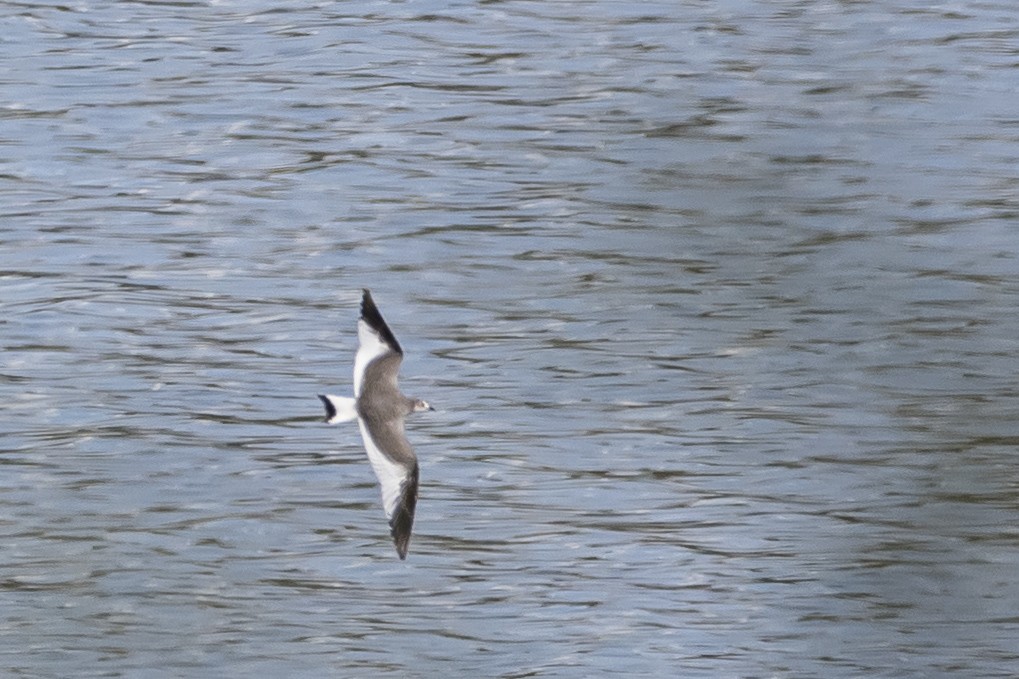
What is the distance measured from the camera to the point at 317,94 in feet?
39.1

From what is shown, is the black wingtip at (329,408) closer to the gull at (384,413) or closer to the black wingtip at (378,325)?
the gull at (384,413)

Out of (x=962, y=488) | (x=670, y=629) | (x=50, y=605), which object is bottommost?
(x=670, y=629)

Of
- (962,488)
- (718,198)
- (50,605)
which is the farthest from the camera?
(50,605)

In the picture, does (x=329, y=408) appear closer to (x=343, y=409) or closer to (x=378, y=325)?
(x=343, y=409)

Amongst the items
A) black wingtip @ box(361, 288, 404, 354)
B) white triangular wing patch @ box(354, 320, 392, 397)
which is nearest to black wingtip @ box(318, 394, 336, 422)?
white triangular wing patch @ box(354, 320, 392, 397)

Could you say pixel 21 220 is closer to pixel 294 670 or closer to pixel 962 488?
pixel 294 670

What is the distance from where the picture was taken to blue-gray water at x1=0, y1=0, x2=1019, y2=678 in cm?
126

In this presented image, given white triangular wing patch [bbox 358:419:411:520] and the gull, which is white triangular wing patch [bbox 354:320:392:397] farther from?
white triangular wing patch [bbox 358:419:411:520]

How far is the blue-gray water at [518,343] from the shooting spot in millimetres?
1259

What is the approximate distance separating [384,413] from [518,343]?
3.79m

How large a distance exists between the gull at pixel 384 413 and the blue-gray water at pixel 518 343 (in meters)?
0.66

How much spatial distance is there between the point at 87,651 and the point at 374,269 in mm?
3723

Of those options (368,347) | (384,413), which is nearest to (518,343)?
(368,347)

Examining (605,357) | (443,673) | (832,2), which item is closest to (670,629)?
(443,673)
